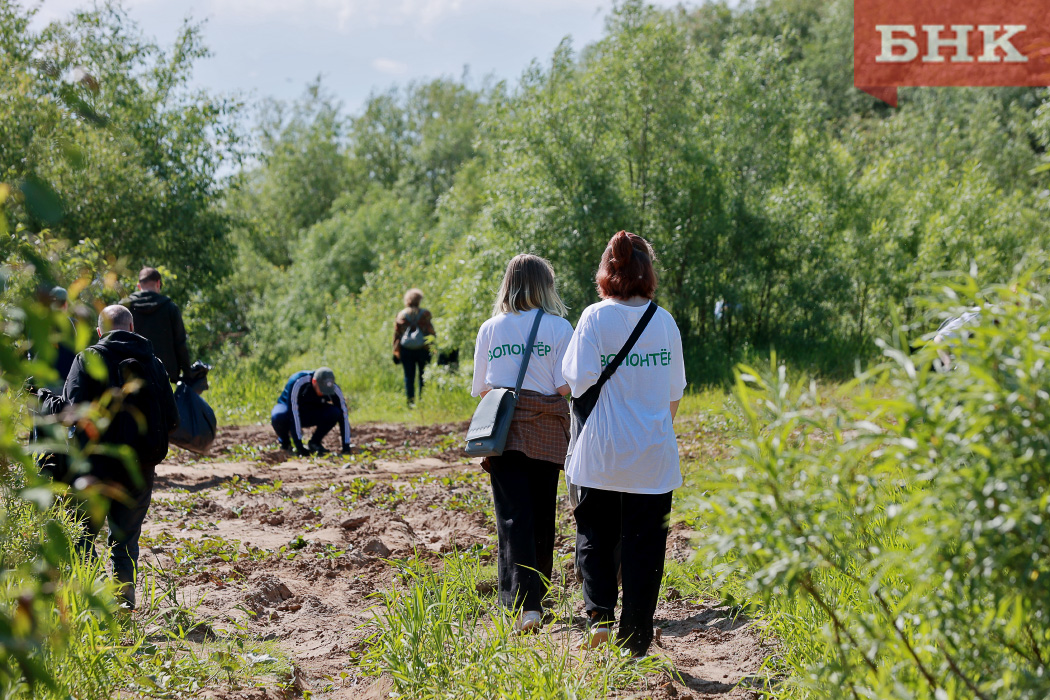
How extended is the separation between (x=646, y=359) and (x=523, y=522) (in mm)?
1098

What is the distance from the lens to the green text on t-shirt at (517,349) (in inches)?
182

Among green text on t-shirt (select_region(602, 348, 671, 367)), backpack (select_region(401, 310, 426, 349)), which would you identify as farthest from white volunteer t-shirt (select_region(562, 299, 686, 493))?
backpack (select_region(401, 310, 426, 349))

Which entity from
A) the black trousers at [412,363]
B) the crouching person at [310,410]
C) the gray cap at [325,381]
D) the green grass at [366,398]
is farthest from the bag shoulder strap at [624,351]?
the black trousers at [412,363]

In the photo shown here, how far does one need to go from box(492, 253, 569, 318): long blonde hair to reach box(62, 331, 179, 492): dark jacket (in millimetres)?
1929

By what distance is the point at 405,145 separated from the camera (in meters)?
47.8

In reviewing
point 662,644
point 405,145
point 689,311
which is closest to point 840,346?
point 689,311

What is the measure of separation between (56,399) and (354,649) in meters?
2.18

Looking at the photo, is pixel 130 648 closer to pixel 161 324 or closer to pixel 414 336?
pixel 161 324

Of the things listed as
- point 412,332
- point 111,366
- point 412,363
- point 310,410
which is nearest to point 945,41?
point 412,363

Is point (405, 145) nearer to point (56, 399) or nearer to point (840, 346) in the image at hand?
point (840, 346)

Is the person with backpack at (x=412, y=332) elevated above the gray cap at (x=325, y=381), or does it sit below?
above

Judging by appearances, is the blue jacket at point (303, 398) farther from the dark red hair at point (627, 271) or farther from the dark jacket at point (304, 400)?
the dark red hair at point (627, 271)

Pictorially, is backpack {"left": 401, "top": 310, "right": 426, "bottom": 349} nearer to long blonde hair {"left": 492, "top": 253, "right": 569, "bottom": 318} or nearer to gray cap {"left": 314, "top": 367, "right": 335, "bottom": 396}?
gray cap {"left": 314, "top": 367, "right": 335, "bottom": 396}

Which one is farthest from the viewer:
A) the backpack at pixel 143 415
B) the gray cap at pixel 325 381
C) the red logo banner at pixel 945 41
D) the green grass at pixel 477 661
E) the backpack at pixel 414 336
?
the red logo banner at pixel 945 41
